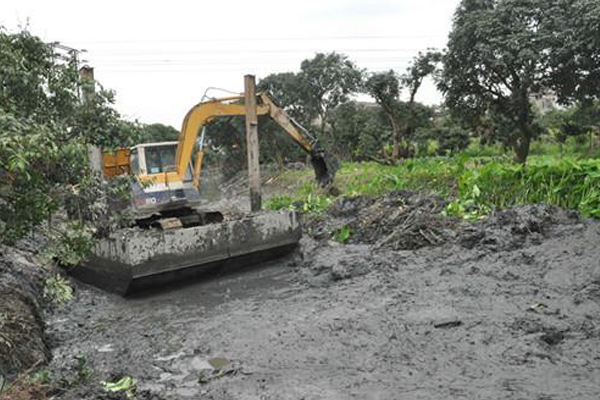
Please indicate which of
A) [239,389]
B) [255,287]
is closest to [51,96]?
[239,389]

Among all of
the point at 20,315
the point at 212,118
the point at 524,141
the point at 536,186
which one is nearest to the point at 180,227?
the point at 212,118

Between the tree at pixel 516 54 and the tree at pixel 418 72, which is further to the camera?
the tree at pixel 418 72

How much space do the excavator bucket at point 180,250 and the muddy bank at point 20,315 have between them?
1001mm

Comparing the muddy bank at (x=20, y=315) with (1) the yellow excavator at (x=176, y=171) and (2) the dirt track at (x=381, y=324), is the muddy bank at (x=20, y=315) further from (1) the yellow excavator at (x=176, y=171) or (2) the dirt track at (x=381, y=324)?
(1) the yellow excavator at (x=176, y=171)

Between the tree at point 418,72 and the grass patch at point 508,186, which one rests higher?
the tree at point 418,72

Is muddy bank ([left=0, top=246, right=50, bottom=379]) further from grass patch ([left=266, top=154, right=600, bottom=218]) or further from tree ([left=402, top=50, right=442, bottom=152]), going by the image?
tree ([left=402, top=50, right=442, bottom=152])

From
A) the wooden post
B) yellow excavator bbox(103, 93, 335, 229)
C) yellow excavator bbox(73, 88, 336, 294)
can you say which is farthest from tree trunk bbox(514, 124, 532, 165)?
the wooden post

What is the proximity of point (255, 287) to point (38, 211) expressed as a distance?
17.4ft

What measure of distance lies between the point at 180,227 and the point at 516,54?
11389mm

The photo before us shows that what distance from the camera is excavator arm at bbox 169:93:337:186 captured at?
10.7 meters

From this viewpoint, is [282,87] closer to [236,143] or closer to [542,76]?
[236,143]

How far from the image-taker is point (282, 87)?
30.8 metres

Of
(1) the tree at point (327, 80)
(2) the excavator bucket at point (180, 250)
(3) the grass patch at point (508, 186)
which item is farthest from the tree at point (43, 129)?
(1) the tree at point (327, 80)

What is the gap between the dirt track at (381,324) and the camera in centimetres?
493
